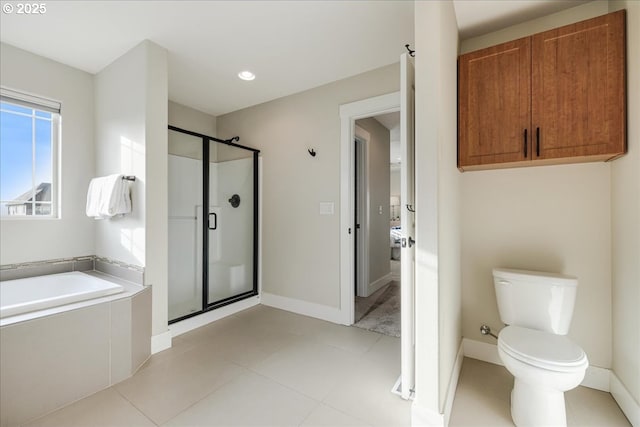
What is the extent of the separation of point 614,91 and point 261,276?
336cm

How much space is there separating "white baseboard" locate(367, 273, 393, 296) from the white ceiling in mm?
2694

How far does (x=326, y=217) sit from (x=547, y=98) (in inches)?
77.8

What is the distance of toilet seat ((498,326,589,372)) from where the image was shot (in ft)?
4.40

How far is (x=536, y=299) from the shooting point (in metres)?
1.77

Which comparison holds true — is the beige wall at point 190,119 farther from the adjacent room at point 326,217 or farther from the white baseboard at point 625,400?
the white baseboard at point 625,400

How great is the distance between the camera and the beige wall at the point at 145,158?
2197 mm

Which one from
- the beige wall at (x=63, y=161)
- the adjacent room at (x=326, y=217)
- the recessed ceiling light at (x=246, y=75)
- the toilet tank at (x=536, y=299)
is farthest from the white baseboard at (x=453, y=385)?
the beige wall at (x=63, y=161)

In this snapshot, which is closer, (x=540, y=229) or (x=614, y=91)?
(x=614, y=91)

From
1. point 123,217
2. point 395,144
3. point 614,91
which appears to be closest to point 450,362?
point 614,91

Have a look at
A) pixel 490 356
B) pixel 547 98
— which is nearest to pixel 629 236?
pixel 547 98

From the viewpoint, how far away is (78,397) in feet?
5.55

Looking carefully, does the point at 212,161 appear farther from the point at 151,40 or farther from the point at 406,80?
the point at 406,80

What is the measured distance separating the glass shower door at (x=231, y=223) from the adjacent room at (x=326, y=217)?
45mm

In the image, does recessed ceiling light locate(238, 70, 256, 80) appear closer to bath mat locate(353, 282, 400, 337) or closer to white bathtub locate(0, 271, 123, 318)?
white bathtub locate(0, 271, 123, 318)
